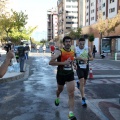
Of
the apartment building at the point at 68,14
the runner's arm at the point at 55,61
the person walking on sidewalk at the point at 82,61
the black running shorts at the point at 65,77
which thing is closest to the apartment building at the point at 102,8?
the person walking on sidewalk at the point at 82,61

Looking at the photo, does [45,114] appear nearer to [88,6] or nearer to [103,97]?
[103,97]

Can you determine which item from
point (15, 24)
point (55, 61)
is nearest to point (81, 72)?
point (55, 61)

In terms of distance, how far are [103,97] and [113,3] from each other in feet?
174

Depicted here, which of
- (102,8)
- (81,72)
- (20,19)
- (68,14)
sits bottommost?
(81,72)

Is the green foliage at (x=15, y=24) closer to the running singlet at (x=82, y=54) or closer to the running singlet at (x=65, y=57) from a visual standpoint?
the running singlet at (x=82, y=54)

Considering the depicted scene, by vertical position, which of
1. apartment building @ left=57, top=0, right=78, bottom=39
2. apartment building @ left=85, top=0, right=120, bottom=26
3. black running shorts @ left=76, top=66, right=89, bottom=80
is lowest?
black running shorts @ left=76, top=66, right=89, bottom=80

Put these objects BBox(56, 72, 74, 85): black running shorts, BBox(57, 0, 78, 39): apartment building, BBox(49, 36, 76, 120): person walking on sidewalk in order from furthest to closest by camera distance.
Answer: BBox(57, 0, 78, 39): apartment building → BBox(56, 72, 74, 85): black running shorts → BBox(49, 36, 76, 120): person walking on sidewalk

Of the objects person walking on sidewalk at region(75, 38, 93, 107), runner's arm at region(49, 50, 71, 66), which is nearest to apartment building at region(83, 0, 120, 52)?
person walking on sidewalk at region(75, 38, 93, 107)

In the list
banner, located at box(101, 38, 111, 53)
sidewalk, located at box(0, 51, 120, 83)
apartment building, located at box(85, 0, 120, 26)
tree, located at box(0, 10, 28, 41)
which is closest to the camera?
sidewalk, located at box(0, 51, 120, 83)

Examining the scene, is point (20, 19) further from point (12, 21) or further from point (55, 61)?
point (55, 61)

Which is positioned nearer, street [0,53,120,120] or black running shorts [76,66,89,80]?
street [0,53,120,120]

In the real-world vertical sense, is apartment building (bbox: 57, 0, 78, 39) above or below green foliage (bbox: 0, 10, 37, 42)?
above

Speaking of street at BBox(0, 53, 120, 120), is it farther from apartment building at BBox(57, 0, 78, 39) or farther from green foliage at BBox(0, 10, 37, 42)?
apartment building at BBox(57, 0, 78, 39)

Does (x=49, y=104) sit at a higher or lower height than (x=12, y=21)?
lower
